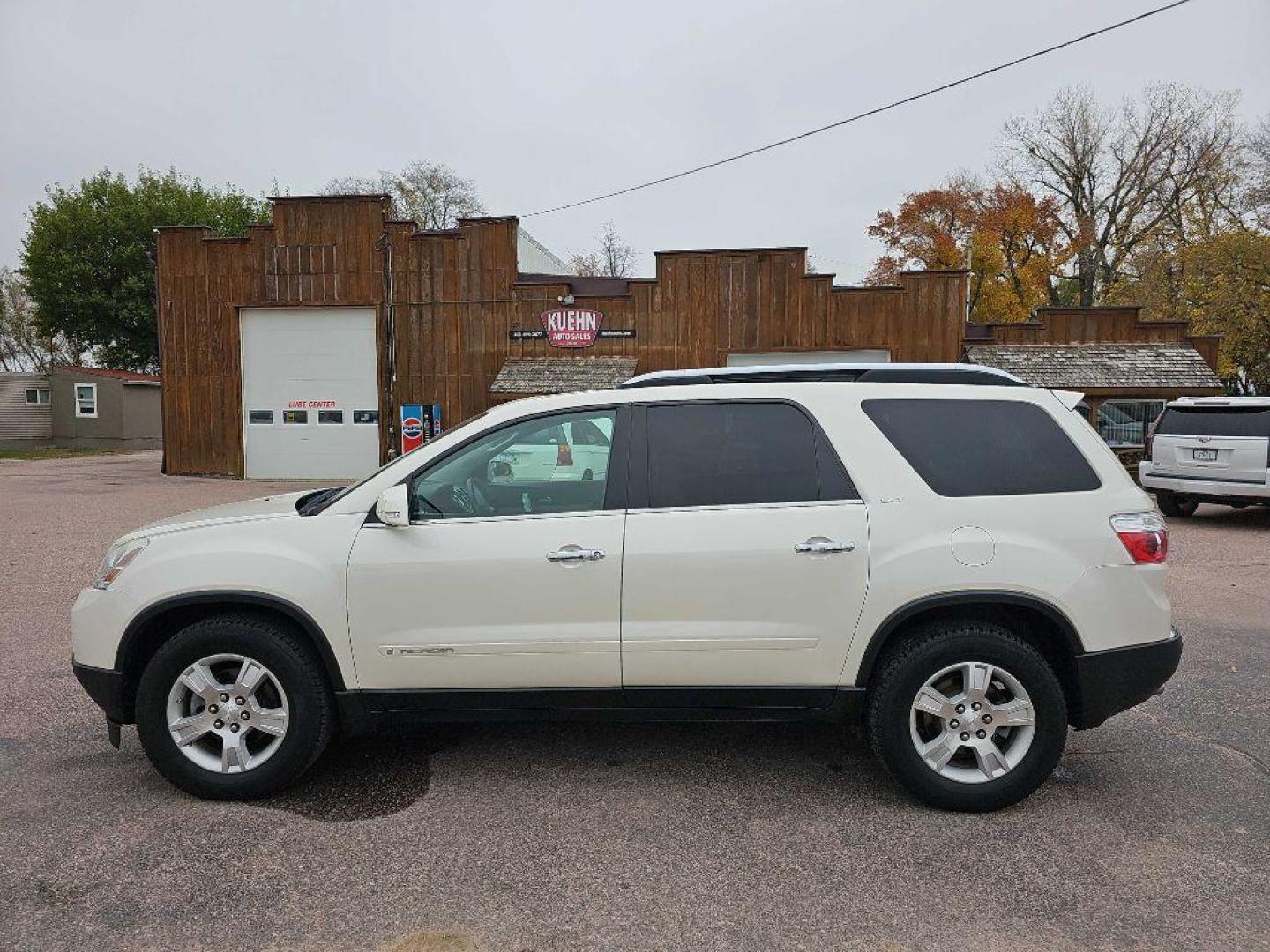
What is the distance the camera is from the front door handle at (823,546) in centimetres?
330

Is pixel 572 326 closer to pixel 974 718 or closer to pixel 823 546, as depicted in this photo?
pixel 823 546

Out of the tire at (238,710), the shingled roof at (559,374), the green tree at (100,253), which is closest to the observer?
the tire at (238,710)

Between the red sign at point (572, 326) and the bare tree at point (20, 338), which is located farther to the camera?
the bare tree at point (20, 338)

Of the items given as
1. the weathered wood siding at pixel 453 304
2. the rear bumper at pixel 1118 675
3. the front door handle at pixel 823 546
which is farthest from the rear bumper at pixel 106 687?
the weathered wood siding at pixel 453 304

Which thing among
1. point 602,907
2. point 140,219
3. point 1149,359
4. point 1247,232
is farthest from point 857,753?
point 140,219

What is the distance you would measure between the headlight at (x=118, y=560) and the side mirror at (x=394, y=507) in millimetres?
1096

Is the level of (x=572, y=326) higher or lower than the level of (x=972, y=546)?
higher

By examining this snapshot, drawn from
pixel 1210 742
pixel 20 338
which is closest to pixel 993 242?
pixel 1210 742

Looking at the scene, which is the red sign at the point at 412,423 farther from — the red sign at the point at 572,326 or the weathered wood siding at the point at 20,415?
the weathered wood siding at the point at 20,415

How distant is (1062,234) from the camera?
1517 inches

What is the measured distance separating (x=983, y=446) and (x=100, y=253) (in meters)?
41.9

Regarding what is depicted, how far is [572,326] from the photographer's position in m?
18.9

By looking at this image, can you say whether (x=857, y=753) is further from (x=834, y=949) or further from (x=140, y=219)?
(x=140, y=219)

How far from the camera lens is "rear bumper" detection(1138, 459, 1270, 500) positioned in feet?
34.5
